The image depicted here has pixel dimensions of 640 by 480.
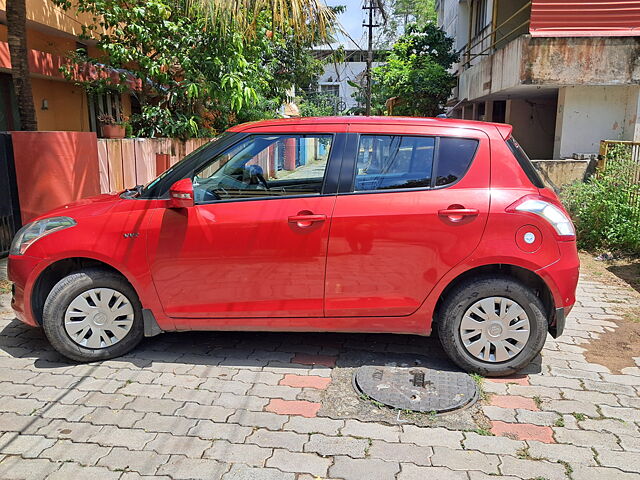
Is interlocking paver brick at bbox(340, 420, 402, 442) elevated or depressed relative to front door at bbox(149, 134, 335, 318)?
depressed

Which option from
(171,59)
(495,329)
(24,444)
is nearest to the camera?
(24,444)

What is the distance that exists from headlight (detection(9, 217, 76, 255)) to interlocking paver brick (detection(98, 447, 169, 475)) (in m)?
1.74

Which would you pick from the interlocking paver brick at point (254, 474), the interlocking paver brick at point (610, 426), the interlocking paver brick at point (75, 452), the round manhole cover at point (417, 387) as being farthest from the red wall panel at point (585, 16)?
the interlocking paver brick at point (75, 452)

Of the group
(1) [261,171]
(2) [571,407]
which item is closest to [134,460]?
(1) [261,171]

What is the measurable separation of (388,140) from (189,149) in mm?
8292

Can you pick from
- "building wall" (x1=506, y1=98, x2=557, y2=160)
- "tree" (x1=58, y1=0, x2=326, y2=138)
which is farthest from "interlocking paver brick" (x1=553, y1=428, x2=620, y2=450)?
"building wall" (x1=506, y1=98, x2=557, y2=160)

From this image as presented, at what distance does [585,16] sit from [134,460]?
438 inches

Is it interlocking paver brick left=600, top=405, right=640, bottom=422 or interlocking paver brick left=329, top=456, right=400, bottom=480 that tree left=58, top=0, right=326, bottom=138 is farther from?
interlocking paver brick left=329, top=456, right=400, bottom=480

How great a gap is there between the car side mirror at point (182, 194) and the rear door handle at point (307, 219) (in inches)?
28.7

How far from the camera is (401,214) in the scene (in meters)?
3.57

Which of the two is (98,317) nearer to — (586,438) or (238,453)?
(238,453)

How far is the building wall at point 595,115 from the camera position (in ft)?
33.8

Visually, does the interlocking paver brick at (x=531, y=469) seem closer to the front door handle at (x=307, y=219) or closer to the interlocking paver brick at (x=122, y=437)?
the front door handle at (x=307, y=219)

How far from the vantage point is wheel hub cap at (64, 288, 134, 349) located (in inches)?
150
